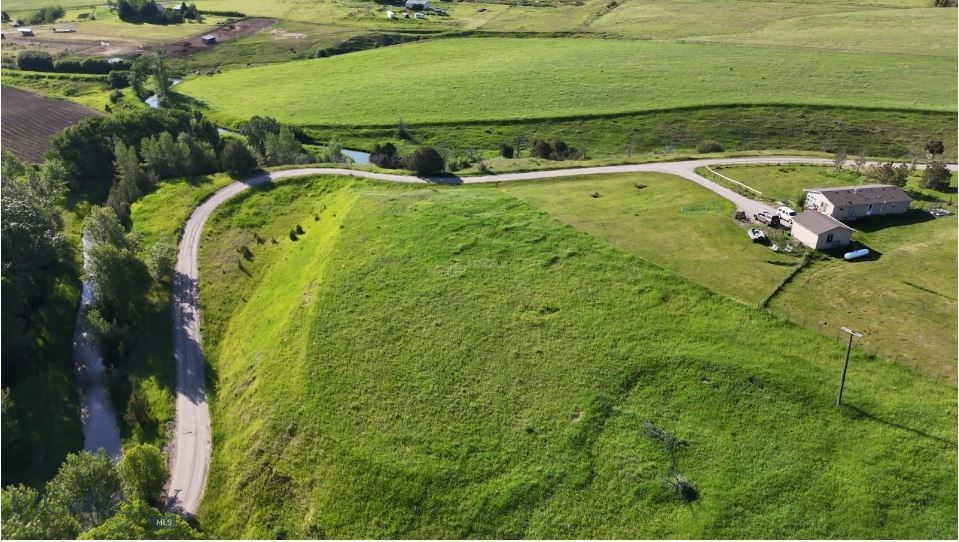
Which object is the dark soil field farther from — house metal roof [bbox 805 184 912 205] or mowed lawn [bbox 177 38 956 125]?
house metal roof [bbox 805 184 912 205]

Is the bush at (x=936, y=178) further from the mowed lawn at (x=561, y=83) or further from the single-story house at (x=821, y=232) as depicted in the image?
the mowed lawn at (x=561, y=83)

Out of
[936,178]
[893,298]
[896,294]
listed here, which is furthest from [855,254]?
[936,178]

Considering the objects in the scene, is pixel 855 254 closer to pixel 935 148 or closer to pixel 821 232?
pixel 821 232

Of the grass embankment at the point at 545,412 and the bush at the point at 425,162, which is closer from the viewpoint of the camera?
the grass embankment at the point at 545,412

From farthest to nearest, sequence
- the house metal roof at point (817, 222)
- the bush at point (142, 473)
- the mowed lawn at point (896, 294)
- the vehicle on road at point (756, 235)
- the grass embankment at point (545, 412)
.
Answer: the vehicle on road at point (756, 235) → the house metal roof at point (817, 222) → the mowed lawn at point (896, 294) → the bush at point (142, 473) → the grass embankment at point (545, 412)

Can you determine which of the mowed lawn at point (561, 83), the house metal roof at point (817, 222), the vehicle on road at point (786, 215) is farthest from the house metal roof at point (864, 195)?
the mowed lawn at point (561, 83)

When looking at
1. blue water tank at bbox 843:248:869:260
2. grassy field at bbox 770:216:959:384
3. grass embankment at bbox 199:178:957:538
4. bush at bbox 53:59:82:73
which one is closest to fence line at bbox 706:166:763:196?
grassy field at bbox 770:216:959:384
